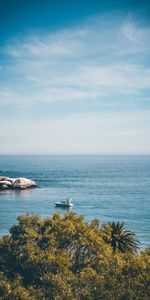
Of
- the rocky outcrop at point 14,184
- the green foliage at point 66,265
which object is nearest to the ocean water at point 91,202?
the rocky outcrop at point 14,184

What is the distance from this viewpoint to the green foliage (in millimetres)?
31656

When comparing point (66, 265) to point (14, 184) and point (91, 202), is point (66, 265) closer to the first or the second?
point (91, 202)

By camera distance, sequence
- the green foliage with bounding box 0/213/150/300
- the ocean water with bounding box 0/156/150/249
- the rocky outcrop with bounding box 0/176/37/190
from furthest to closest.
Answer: the rocky outcrop with bounding box 0/176/37/190
the ocean water with bounding box 0/156/150/249
the green foliage with bounding box 0/213/150/300

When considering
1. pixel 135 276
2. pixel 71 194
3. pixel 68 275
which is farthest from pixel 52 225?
pixel 71 194

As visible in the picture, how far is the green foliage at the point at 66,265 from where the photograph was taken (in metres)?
31.7

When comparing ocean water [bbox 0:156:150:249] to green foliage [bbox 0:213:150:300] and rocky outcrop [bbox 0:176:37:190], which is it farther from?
green foliage [bbox 0:213:150:300]

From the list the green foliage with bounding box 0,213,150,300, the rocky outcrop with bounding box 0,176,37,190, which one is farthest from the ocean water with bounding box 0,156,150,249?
the green foliage with bounding box 0,213,150,300

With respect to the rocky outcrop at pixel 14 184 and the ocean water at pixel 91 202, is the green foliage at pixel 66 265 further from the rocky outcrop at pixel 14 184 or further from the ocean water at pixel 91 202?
the rocky outcrop at pixel 14 184

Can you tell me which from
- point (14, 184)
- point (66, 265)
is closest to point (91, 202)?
point (14, 184)

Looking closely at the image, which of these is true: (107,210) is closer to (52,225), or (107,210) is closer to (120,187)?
(120,187)

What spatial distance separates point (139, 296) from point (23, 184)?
127 m

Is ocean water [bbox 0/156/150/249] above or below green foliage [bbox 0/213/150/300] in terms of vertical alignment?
below

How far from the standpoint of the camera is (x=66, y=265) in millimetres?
34562

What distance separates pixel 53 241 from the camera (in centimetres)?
3719
